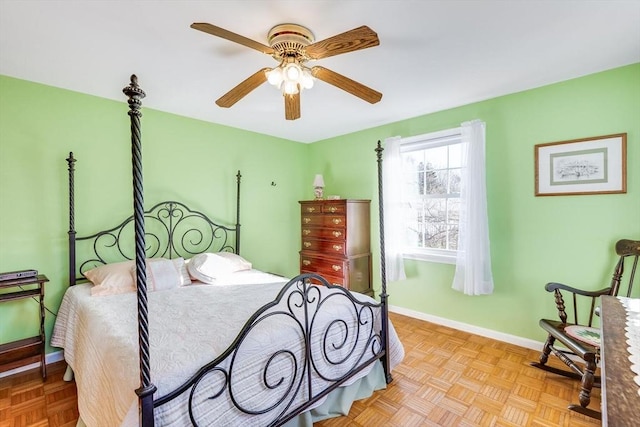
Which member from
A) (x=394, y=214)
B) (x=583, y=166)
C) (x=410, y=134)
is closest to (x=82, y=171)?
(x=394, y=214)

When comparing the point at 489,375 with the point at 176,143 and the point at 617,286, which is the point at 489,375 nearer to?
the point at 617,286

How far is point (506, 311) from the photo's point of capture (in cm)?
287

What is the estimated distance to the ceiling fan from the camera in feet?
4.92

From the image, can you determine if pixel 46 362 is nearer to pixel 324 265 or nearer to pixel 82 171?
pixel 82 171

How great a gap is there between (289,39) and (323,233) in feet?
7.85

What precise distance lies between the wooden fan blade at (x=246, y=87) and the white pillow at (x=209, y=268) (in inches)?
58.7

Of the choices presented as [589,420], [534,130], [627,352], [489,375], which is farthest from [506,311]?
[627,352]

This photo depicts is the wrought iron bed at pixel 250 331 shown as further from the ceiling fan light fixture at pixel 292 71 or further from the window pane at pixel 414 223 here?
the window pane at pixel 414 223

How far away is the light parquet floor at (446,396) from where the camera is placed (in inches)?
72.6

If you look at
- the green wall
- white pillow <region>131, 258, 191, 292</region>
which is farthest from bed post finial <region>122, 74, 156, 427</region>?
the green wall

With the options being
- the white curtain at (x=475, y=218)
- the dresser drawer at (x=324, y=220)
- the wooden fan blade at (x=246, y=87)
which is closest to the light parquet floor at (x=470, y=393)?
the white curtain at (x=475, y=218)

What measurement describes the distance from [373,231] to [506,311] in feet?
5.44

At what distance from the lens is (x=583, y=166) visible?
2.45 m

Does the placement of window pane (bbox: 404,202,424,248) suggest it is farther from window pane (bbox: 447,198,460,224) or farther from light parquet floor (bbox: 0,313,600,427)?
light parquet floor (bbox: 0,313,600,427)
